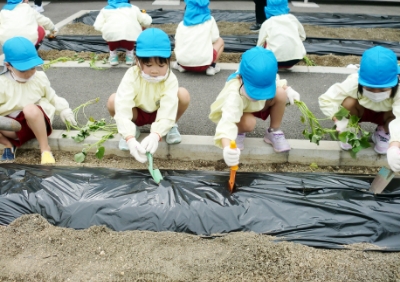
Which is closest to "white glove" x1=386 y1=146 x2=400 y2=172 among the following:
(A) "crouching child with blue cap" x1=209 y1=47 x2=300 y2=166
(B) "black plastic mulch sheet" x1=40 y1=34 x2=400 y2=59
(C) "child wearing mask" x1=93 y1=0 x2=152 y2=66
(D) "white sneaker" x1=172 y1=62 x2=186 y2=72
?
(A) "crouching child with blue cap" x1=209 y1=47 x2=300 y2=166

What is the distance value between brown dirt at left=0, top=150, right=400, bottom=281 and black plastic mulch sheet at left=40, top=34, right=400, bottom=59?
358 cm

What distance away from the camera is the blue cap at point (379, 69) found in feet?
7.86

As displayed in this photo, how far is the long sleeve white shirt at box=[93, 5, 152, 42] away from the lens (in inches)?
183

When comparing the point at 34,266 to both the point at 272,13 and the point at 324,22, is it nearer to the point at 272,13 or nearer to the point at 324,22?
the point at 272,13

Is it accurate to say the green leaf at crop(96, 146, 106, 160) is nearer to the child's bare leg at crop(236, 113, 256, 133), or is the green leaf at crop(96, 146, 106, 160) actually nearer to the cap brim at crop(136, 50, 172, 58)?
the cap brim at crop(136, 50, 172, 58)

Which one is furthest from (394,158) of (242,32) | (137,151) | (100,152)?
(242,32)

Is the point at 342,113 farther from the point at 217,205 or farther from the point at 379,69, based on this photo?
the point at 217,205

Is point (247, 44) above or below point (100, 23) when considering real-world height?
below

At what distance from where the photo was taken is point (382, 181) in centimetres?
234

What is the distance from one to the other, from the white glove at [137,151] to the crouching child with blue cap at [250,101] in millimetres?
462

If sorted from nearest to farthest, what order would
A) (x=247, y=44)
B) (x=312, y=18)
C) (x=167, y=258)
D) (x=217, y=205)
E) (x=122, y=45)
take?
(x=167, y=258), (x=217, y=205), (x=122, y=45), (x=247, y=44), (x=312, y=18)

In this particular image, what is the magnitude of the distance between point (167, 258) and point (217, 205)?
0.41 meters

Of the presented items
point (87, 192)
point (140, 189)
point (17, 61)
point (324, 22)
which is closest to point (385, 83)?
point (140, 189)

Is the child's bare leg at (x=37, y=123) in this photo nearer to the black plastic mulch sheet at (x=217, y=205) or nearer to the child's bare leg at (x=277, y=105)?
the black plastic mulch sheet at (x=217, y=205)
